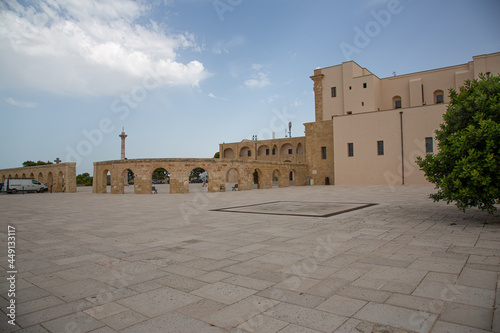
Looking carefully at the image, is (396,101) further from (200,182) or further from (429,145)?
(200,182)

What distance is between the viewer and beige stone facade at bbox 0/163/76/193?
28.6 m

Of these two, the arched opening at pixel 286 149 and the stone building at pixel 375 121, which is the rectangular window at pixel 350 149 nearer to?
the stone building at pixel 375 121

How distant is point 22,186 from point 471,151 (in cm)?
3281

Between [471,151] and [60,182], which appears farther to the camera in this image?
[60,182]

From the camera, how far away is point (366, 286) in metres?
3.24

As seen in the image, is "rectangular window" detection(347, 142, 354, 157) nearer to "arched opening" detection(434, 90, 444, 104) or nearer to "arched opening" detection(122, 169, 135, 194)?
"arched opening" detection(434, 90, 444, 104)

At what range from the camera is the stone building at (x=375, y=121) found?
25.5 meters

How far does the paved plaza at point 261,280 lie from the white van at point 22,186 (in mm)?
25450

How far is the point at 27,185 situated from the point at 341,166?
29.2 metres

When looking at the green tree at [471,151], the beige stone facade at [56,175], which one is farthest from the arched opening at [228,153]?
the green tree at [471,151]

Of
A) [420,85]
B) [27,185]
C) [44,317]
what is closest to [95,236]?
[44,317]

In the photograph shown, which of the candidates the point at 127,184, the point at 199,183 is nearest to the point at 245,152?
the point at 199,183

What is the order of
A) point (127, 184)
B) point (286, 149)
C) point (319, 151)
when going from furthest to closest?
point (286, 149) < point (127, 184) < point (319, 151)

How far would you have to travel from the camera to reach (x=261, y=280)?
352cm
